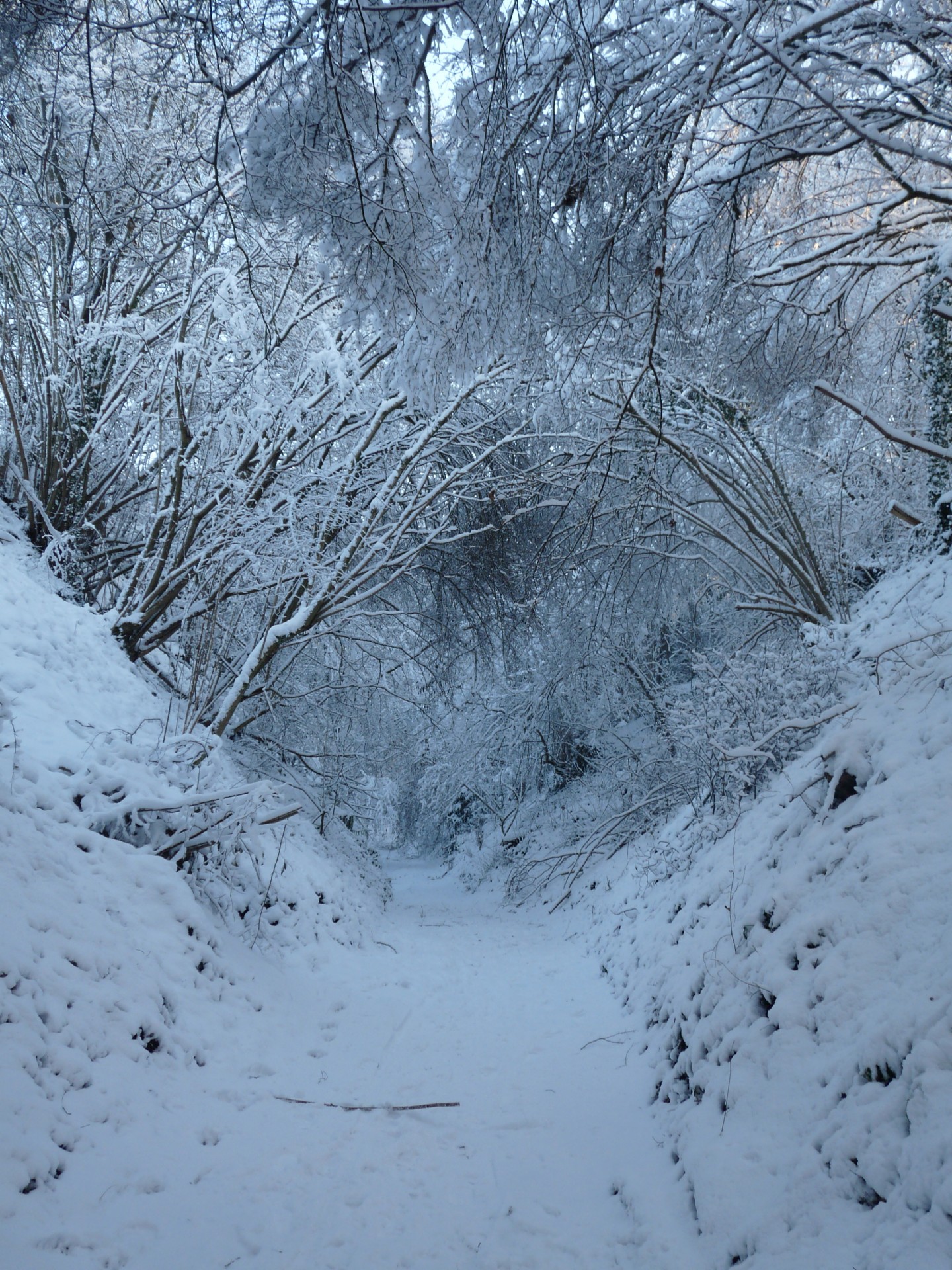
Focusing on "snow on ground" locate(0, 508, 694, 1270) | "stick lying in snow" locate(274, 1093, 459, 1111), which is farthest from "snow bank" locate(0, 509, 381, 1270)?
"stick lying in snow" locate(274, 1093, 459, 1111)

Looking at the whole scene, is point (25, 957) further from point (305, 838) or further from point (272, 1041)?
point (305, 838)

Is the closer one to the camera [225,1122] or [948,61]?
[225,1122]

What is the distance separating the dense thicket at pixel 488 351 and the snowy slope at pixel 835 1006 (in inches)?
29.5

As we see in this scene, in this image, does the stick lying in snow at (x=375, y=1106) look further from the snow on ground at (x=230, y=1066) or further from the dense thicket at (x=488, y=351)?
the dense thicket at (x=488, y=351)

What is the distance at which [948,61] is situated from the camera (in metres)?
4.24

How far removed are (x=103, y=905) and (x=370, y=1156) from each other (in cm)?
194

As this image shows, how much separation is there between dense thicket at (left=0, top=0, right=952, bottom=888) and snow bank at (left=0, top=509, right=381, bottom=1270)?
0.98 meters

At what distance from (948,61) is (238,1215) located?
689 centimetres

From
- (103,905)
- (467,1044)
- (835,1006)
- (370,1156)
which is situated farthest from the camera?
(467,1044)

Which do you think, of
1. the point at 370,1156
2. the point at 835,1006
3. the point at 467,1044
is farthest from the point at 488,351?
the point at 467,1044

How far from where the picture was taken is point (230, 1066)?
3.86m

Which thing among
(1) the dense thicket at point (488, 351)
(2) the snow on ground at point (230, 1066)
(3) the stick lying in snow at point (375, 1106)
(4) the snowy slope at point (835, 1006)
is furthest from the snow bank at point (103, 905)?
(4) the snowy slope at point (835, 1006)

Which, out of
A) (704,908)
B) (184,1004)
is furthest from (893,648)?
(184,1004)

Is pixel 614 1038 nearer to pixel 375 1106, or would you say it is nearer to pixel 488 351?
pixel 375 1106
